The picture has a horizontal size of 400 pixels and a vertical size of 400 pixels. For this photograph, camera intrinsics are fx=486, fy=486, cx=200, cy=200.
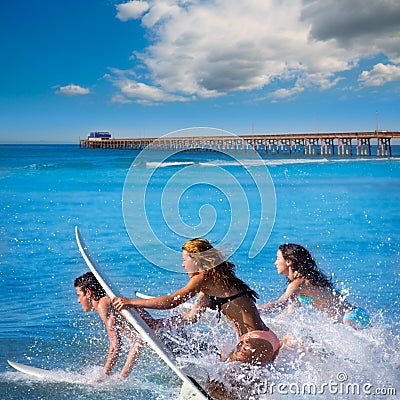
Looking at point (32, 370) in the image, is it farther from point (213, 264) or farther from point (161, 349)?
point (213, 264)

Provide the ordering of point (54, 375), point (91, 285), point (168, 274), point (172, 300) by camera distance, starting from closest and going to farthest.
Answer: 1. point (172, 300)
2. point (91, 285)
3. point (54, 375)
4. point (168, 274)

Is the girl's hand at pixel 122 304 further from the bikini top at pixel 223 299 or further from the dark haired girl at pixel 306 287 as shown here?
the dark haired girl at pixel 306 287

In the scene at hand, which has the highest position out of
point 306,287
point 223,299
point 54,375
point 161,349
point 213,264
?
point 213,264

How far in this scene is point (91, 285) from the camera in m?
4.06

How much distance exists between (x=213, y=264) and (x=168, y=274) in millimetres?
4730

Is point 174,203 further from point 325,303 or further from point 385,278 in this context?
point 325,303

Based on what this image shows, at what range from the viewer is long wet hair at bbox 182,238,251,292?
350cm

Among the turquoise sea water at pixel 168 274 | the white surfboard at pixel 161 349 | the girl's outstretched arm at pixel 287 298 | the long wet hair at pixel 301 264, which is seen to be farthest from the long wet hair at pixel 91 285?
the long wet hair at pixel 301 264

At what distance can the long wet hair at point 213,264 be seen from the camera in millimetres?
3502

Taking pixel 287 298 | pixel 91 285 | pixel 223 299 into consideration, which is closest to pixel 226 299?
pixel 223 299

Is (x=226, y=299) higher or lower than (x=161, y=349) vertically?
higher

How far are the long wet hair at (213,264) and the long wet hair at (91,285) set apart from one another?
3.24 feet

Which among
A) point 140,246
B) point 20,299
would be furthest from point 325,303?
point 140,246

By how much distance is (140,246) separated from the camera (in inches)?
409
